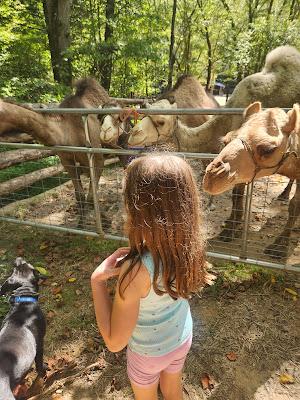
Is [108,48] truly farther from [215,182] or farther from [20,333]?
[20,333]

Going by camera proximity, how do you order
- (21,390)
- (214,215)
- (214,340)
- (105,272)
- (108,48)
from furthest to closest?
(108,48), (214,215), (214,340), (21,390), (105,272)

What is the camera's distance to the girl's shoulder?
1480mm

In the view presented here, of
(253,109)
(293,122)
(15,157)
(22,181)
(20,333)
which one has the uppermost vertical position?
(253,109)

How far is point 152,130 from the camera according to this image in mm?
5250

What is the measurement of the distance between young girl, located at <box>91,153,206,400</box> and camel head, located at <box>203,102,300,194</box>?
1.24 meters

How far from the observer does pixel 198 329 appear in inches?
126

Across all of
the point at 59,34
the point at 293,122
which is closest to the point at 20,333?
the point at 293,122

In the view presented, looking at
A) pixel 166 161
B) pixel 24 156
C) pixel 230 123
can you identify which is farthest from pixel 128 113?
pixel 24 156

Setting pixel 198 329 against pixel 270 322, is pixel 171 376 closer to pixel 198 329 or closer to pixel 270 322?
pixel 198 329

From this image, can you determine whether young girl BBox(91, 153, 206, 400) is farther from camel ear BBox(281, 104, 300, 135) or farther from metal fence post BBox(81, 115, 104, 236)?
metal fence post BBox(81, 115, 104, 236)

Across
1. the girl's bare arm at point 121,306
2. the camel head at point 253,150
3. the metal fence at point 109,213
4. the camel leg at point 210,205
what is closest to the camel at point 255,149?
the camel head at point 253,150

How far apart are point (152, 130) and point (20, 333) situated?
11.5 ft

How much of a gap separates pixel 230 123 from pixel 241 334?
2904mm

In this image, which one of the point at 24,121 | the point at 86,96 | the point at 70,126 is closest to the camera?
the point at 24,121
